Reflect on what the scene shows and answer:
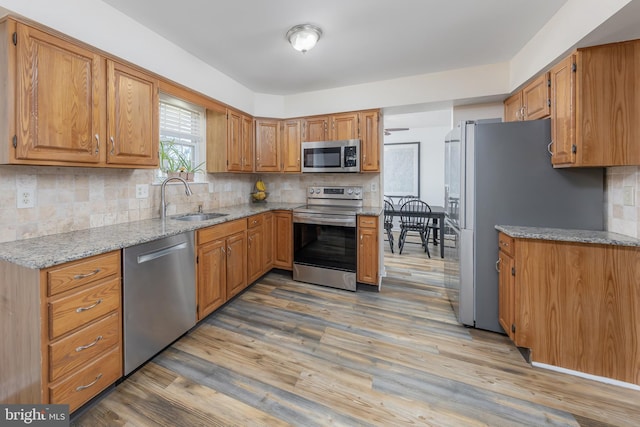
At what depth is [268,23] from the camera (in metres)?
2.09

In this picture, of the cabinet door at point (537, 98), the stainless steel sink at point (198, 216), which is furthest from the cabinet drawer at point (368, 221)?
the cabinet door at point (537, 98)

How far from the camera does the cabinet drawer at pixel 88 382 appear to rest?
129 cm

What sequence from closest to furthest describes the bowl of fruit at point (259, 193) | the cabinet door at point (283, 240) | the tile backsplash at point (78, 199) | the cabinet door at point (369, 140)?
1. the tile backsplash at point (78, 199)
2. the cabinet door at point (369, 140)
3. the cabinet door at point (283, 240)
4. the bowl of fruit at point (259, 193)

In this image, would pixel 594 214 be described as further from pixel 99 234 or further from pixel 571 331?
pixel 99 234

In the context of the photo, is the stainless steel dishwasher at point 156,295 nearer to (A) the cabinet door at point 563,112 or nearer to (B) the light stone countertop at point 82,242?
(B) the light stone countertop at point 82,242

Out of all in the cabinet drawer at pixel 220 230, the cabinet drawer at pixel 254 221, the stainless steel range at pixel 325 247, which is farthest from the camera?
the stainless steel range at pixel 325 247

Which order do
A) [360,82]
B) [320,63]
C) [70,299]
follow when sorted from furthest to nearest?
[360,82] → [320,63] → [70,299]

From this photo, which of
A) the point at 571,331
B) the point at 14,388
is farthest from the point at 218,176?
the point at 571,331

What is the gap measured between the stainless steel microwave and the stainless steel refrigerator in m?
1.21

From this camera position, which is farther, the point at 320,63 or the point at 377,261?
the point at 377,261

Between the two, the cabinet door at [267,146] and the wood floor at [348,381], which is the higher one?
the cabinet door at [267,146]

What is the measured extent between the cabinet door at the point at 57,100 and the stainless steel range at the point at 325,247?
2.09 m

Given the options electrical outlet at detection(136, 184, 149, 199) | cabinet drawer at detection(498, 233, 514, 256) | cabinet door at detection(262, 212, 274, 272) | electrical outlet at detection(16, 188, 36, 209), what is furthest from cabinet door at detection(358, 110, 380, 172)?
electrical outlet at detection(16, 188, 36, 209)

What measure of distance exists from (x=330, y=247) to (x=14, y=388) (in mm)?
2561
